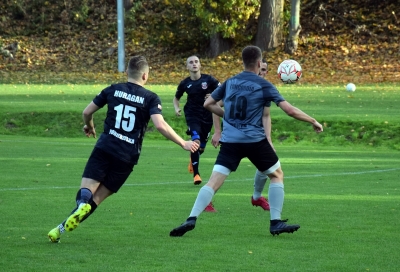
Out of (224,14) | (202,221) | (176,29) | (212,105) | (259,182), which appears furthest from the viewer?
(176,29)

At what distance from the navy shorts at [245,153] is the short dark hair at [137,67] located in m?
1.11

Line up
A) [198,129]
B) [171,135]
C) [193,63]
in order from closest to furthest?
[171,135]
[193,63]
[198,129]

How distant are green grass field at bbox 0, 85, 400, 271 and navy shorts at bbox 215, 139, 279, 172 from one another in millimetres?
710

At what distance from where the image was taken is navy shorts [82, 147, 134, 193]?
29.1 ft

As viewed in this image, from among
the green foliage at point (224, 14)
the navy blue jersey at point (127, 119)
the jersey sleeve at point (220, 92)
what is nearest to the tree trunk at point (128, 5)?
the green foliage at point (224, 14)

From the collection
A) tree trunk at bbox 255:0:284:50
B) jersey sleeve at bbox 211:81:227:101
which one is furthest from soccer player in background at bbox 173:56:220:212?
tree trunk at bbox 255:0:284:50

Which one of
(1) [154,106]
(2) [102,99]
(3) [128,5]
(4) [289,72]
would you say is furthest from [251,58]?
(3) [128,5]

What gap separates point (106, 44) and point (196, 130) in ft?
115

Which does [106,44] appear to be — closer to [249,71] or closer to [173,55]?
[173,55]

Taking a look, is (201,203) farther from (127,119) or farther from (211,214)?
(211,214)

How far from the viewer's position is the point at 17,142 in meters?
23.0

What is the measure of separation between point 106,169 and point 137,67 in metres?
0.99

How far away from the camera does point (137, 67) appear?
890cm

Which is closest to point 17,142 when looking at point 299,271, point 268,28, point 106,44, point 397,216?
point 397,216
